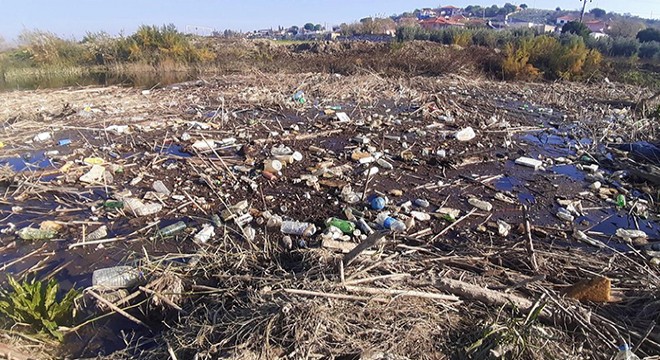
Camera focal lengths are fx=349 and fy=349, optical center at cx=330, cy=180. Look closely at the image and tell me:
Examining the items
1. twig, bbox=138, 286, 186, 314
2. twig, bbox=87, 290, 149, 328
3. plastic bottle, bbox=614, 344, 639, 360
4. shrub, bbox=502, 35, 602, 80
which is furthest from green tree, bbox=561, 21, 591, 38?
twig, bbox=87, 290, 149, 328

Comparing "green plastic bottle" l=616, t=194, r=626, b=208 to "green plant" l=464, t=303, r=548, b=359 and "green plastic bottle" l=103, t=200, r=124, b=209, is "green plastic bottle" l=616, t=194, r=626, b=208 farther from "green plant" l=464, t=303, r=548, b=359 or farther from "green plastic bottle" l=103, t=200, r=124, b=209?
"green plastic bottle" l=103, t=200, r=124, b=209

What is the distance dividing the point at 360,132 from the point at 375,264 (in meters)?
4.18

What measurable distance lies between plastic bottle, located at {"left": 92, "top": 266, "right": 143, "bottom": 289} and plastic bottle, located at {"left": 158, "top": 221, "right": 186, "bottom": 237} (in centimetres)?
61

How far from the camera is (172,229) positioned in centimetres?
330

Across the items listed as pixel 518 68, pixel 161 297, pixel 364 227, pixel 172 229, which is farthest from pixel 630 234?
pixel 518 68

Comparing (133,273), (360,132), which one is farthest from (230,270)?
(360,132)

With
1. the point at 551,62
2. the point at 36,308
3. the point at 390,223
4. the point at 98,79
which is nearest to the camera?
the point at 36,308

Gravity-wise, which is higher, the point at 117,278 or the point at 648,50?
the point at 648,50

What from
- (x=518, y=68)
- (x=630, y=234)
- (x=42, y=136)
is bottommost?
(x=630, y=234)

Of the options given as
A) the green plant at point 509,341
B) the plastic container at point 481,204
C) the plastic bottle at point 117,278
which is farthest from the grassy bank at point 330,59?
the green plant at point 509,341

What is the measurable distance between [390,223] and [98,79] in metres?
14.2

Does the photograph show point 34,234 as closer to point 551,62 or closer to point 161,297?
point 161,297

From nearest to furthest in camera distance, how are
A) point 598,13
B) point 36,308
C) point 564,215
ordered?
point 36,308 → point 564,215 → point 598,13

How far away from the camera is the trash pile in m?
1.93
